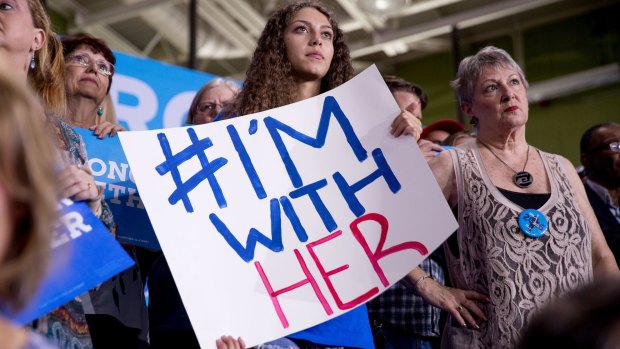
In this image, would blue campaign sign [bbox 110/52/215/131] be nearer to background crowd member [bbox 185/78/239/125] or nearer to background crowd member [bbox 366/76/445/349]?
background crowd member [bbox 185/78/239/125]

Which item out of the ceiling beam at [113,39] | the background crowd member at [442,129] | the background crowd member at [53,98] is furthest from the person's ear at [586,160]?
the ceiling beam at [113,39]

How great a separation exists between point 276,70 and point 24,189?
4.34 feet

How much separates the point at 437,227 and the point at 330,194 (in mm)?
246

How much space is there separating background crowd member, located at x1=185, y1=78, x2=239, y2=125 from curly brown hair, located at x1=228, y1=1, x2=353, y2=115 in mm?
481

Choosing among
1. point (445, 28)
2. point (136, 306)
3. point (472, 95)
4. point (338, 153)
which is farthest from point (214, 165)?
point (445, 28)

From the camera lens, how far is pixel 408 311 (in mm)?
2287

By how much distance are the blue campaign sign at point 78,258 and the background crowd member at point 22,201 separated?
0.41 meters

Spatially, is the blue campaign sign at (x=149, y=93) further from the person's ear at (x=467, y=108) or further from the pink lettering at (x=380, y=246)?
the pink lettering at (x=380, y=246)

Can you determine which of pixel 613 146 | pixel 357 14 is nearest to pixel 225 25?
pixel 357 14

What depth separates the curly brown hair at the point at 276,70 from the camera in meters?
1.96

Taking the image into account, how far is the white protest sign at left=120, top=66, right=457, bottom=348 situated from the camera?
1577mm

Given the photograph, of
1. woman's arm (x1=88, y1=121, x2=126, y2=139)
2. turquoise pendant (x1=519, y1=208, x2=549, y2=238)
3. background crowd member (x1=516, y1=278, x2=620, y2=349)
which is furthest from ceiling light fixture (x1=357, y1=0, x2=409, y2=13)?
background crowd member (x1=516, y1=278, x2=620, y2=349)

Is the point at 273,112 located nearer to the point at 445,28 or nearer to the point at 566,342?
the point at 566,342

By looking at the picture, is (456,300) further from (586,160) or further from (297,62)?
(586,160)
